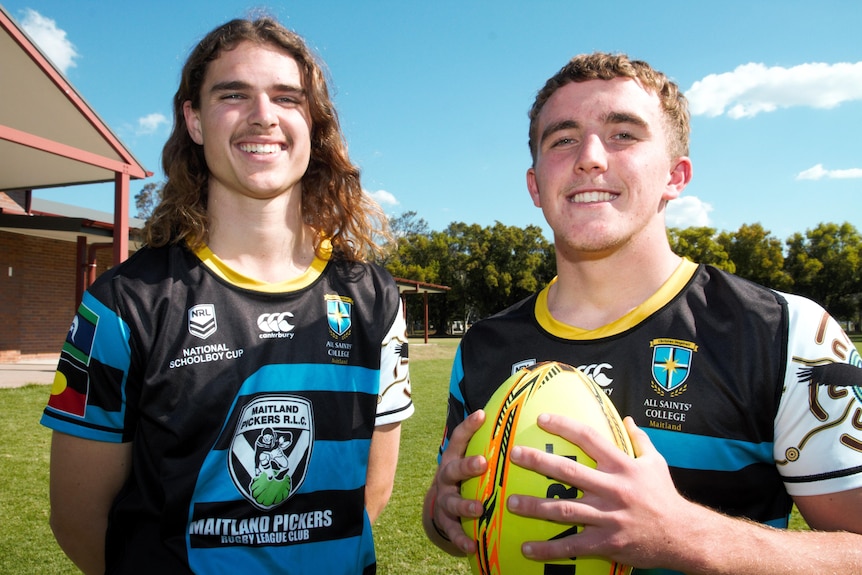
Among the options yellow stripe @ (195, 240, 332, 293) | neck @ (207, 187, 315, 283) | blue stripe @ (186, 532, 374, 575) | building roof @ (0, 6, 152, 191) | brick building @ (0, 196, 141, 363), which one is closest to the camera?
blue stripe @ (186, 532, 374, 575)

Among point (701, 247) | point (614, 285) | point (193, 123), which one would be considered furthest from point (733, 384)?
point (701, 247)

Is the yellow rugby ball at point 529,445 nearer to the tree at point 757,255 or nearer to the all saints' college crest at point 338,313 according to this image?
the all saints' college crest at point 338,313

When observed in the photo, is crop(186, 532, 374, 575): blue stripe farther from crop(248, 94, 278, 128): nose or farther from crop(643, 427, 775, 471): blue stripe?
crop(248, 94, 278, 128): nose

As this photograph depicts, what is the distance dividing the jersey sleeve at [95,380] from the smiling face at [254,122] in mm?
636

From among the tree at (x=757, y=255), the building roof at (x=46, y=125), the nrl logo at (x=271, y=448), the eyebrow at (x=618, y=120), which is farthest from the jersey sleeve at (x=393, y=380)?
the tree at (x=757, y=255)

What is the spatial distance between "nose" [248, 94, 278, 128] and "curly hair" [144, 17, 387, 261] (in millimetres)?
232

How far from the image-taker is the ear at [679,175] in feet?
6.59

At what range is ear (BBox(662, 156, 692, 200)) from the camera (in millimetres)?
2010

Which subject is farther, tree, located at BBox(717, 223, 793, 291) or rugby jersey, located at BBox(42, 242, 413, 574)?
tree, located at BBox(717, 223, 793, 291)

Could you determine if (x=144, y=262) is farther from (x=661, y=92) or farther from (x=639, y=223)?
(x=661, y=92)

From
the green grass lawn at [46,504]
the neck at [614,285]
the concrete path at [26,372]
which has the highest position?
the neck at [614,285]

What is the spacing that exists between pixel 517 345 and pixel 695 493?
68 centimetres

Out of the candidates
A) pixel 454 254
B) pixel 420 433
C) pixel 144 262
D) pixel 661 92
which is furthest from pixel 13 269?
pixel 454 254

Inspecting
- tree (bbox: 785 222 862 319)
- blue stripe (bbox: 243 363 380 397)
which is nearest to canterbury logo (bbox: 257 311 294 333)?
blue stripe (bbox: 243 363 380 397)
